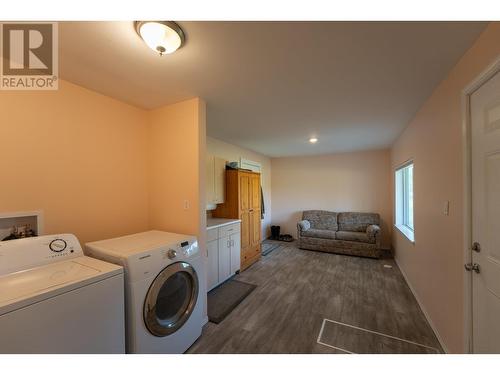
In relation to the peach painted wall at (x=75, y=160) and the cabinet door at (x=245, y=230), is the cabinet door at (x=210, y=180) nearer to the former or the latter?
the cabinet door at (x=245, y=230)

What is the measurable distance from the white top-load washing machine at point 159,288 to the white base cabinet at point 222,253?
2.58 feet

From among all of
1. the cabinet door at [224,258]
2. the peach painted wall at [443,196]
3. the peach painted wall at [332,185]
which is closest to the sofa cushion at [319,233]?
the peach painted wall at [332,185]

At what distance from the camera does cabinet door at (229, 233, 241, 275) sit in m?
3.14

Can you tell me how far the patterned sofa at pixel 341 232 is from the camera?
3.97 metres

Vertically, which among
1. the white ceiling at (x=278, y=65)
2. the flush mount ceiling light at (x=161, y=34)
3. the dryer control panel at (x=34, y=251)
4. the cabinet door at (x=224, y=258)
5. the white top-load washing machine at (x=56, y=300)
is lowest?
the cabinet door at (x=224, y=258)

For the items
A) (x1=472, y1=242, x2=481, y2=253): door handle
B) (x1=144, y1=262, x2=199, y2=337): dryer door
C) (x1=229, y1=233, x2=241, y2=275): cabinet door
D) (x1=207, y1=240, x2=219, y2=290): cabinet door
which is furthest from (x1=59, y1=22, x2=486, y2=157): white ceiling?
(x1=229, y1=233, x2=241, y2=275): cabinet door

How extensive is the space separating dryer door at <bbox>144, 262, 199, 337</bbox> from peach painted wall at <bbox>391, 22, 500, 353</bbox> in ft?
6.87

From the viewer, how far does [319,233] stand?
4.43 m

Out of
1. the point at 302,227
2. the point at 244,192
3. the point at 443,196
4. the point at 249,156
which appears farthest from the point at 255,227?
the point at 443,196

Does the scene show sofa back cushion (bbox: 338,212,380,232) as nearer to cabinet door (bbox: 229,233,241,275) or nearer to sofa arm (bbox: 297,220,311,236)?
sofa arm (bbox: 297,220,311,236)

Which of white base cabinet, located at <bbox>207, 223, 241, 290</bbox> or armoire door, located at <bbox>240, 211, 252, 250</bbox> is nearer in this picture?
white base cabinet, located at <bbox>207, 223, 241, 290</bbox>

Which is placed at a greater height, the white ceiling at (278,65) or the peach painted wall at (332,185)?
the white ceiling at (278,65)

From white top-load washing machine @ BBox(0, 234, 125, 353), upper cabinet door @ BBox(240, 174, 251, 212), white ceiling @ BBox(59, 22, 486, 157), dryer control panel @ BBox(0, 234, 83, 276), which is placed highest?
white ceiling @ BBox(59, 22, 486, 157)

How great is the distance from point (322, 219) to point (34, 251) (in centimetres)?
491
